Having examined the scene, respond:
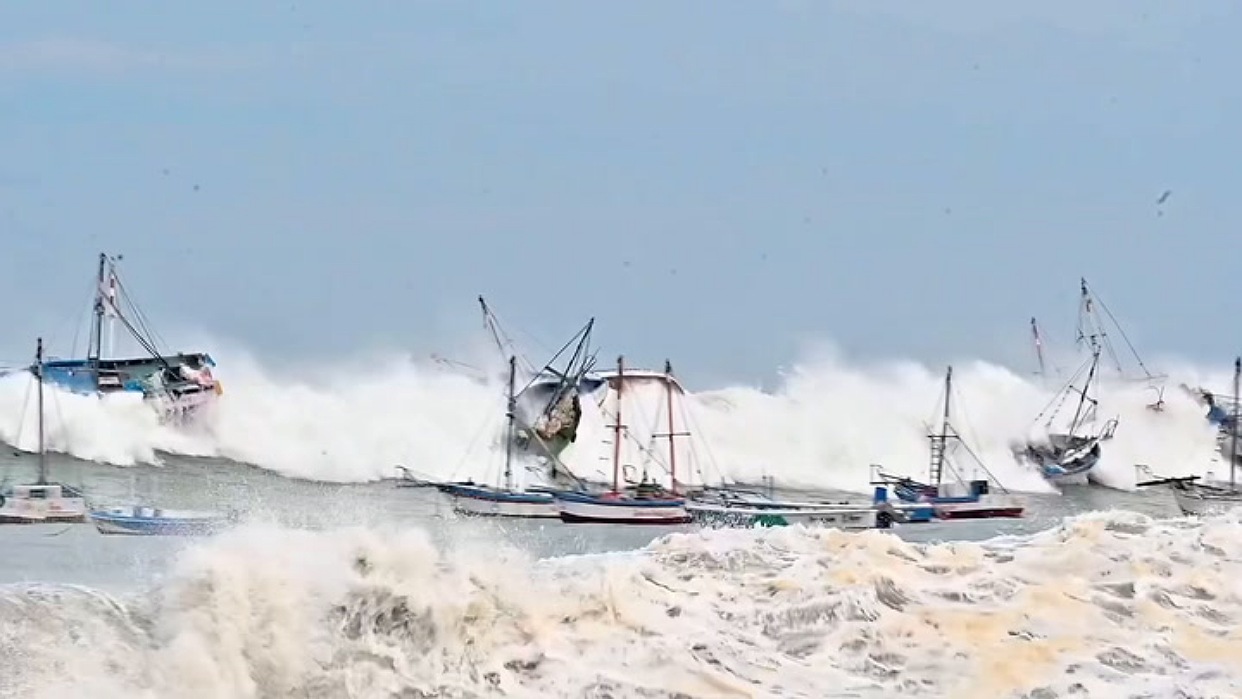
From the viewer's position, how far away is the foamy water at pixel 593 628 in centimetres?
966

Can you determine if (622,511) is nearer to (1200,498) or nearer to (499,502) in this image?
(499,502)

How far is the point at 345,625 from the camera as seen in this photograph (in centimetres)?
1001

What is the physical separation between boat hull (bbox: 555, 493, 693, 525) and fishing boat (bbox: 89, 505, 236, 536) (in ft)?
33.3

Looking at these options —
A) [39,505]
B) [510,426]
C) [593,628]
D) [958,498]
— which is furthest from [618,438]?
[593,628]

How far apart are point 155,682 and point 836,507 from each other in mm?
37125

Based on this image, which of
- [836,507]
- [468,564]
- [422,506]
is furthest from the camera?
[422,506]

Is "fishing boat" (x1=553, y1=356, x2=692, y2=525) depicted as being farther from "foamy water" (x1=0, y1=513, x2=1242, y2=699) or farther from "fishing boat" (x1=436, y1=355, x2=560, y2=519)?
"foamy water" (x1=0, y1=513, x2=1242, y2=699)

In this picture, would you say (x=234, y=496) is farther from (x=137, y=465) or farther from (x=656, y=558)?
(x=656, y=558)

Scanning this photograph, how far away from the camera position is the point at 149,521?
35562 mm

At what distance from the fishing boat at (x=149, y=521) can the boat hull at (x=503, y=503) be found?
934cm

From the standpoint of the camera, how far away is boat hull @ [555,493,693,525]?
44.1m

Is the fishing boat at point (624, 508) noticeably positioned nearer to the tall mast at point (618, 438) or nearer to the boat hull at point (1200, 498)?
the tall mast at point (618, 438)

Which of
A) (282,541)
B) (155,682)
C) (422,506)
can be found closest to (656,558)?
(282,541)

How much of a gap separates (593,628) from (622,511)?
34.3 metres
